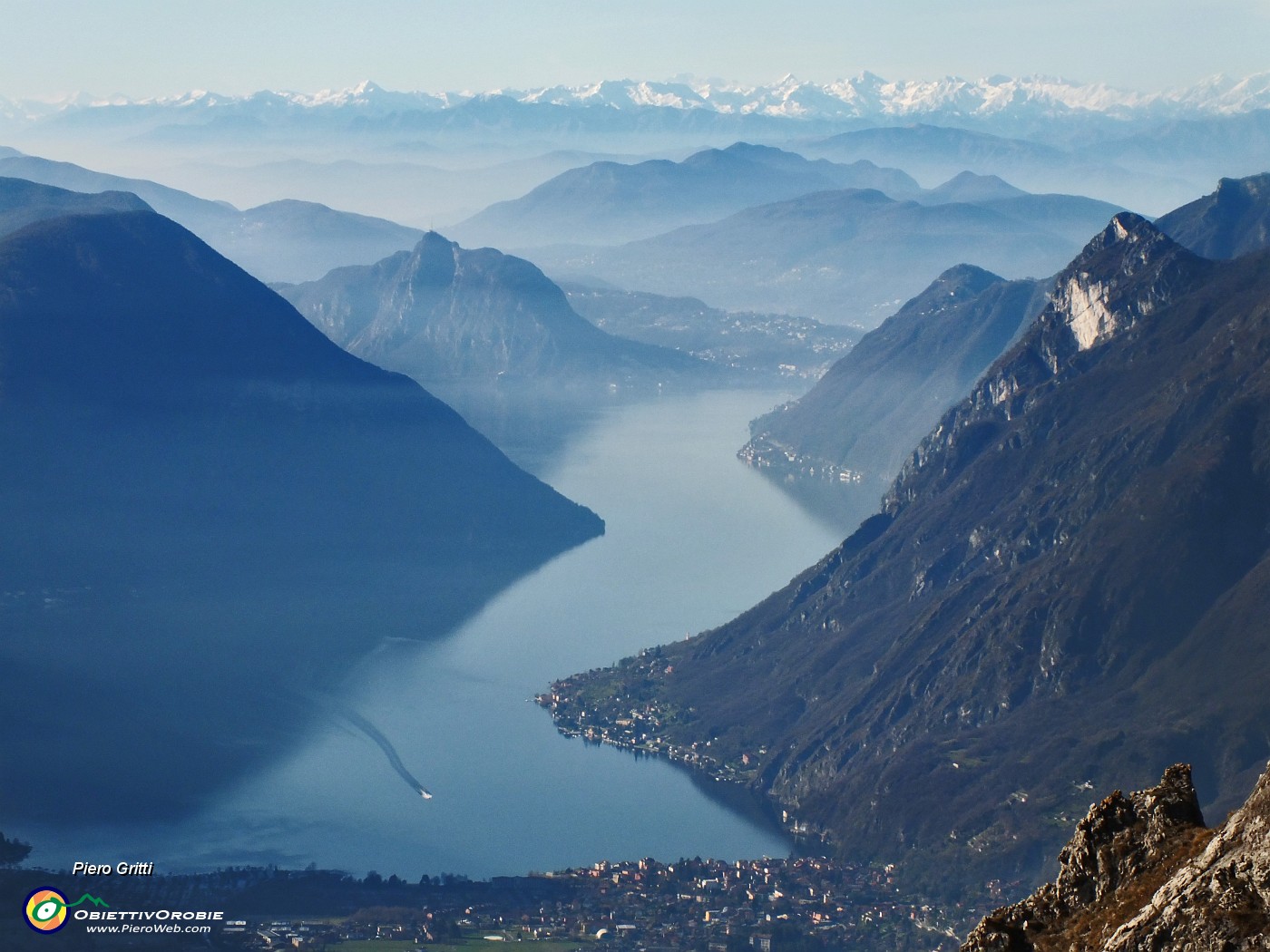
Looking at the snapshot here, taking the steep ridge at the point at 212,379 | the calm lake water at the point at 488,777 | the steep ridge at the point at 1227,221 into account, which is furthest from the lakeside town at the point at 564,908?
the steep ridge at the point at 1227,221

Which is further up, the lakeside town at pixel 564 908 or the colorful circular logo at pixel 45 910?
the colorful circular logo at pixel 45 910

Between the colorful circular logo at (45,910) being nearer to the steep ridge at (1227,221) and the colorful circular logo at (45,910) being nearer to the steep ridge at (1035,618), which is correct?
the steep ridge at (1035,618)

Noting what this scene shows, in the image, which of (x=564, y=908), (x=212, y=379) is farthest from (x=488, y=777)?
(x=212, y=379)

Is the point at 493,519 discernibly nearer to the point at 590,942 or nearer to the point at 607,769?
the point at 607,769

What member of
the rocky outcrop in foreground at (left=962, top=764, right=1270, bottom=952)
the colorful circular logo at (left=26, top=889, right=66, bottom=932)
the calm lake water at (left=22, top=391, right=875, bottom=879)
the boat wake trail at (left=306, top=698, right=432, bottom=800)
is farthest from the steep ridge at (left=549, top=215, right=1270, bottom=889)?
the rocky outcrop in foreground at (left=962, top=764, right=1270, bottom=952)

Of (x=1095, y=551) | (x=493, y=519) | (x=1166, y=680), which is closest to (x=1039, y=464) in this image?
(x=1095, y=551)

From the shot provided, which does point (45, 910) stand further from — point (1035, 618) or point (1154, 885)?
point (1154, 885)

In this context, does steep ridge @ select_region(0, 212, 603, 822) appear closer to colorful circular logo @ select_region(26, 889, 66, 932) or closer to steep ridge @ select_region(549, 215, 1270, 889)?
colorful circular logo @ select_region(26, 889, 66, 932)
